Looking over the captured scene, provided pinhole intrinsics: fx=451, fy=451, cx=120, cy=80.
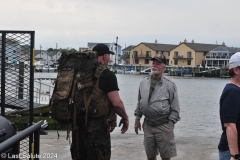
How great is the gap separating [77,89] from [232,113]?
1.64m

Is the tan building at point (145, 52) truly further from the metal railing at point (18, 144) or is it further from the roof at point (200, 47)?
the metal railing at point (18, 144)

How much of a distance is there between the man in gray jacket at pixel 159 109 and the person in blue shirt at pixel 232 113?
76.0 inches

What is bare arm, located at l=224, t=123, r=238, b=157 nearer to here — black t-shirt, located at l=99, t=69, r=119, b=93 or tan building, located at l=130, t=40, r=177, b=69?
black t-shirt, located at l=99, t=69, r=119, b=93

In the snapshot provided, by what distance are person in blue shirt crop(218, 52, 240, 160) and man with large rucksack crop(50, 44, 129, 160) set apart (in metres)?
1.24

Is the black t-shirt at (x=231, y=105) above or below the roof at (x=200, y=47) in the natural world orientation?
below

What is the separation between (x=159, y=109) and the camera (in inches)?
239

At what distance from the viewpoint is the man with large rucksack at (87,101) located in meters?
4.78

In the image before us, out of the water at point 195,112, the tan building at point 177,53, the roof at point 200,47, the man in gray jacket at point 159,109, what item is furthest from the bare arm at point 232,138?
the roof at point 200,47

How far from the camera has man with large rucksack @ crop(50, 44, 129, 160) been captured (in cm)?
478

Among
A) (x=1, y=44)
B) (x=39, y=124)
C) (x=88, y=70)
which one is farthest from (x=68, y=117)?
(x=1, y=44)

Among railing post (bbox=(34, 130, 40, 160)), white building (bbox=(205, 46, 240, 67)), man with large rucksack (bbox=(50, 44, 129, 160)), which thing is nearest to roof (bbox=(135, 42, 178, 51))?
white building (bbox=(205, 46, 240, 67))

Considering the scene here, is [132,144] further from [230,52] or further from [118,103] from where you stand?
[230,52]

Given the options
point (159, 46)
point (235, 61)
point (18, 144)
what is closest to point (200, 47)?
point (159, 46)

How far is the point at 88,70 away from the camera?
15.9 ft
